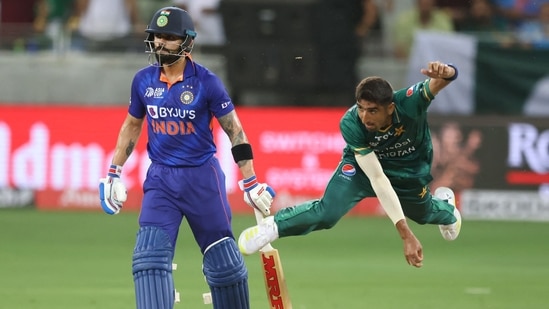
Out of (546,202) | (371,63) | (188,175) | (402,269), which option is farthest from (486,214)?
(188,175)

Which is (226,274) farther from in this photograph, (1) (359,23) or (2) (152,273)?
(1) (359,23)

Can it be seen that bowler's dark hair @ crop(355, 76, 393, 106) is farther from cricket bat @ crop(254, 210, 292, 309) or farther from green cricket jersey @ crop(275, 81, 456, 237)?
cricket bat @ crop(254, 210, 292, 309)

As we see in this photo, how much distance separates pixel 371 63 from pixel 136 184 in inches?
150

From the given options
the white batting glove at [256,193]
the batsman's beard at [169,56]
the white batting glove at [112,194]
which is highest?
the batsman's beard at [169,56]

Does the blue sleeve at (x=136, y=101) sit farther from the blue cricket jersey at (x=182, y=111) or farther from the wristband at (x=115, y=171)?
the wristband at (x=115, y=171)

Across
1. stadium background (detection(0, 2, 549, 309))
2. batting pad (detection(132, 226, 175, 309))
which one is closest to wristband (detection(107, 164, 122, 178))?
batting pad (detection(132, 226, 175, 309))

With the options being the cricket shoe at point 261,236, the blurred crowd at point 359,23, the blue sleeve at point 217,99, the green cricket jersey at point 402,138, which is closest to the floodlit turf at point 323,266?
the cricket shoe at point 261,236

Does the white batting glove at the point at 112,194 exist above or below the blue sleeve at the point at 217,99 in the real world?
below

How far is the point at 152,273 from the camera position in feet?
25.4

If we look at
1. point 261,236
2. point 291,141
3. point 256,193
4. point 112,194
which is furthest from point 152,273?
point 291,141

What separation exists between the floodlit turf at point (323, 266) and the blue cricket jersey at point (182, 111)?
7.75ft

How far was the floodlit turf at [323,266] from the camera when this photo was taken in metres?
10.5

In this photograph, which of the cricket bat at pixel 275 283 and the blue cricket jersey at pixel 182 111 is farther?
the cricket bat at pixel 275 283

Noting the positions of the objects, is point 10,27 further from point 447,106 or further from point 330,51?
point 447,106
